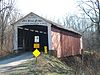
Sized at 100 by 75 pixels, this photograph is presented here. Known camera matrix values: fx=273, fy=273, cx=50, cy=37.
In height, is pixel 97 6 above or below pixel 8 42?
above

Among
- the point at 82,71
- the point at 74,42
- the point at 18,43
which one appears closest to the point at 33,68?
the point at 82,71

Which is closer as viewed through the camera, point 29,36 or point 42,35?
point 29,36

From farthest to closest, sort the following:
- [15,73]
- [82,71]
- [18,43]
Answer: [18,43]
[15,73]
[82,71]

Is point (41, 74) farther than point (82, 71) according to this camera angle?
Yes

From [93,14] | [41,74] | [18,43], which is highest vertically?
[93,14]

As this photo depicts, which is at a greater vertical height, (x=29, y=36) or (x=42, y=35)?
(x=42, y=35)

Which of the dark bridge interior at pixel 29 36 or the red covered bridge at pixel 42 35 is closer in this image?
the red covered bridge at pixel 42 35

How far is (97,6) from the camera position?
1535 inches

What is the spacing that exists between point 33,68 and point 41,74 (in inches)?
55.7

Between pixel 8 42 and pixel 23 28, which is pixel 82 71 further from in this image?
pixel 8 42

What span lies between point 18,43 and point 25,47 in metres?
2.10

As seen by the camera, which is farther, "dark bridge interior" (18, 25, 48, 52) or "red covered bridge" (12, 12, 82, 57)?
"dark bridge interior" (18, 25, 48, 52)

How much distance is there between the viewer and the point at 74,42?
4028 cm

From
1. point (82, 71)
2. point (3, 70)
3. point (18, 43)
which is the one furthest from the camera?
point (18, 43)
